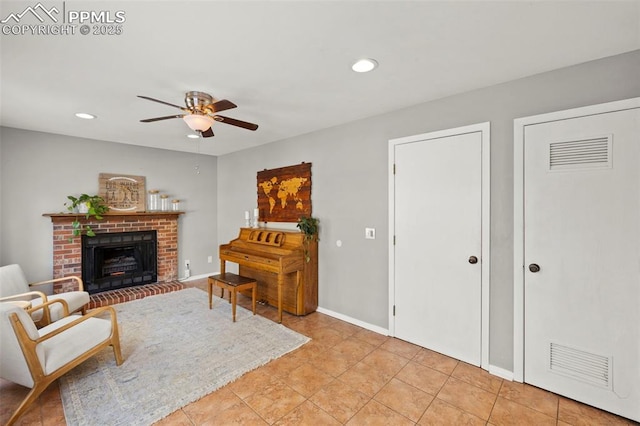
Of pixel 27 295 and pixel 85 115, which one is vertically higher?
pixel 85 115

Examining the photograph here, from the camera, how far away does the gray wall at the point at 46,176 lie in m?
3.53

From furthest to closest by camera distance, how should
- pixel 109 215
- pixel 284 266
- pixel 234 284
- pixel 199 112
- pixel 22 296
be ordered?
pixel 109 215
pixel 234 284
pixel 284 266
pixel 22 296
pixel 199 112

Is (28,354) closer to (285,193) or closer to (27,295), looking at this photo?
(27,295)

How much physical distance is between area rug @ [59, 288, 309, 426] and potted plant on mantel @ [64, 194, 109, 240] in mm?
1234

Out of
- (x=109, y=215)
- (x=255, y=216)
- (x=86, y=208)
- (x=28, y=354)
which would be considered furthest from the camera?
(x=255, y=216)

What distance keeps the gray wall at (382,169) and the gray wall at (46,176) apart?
4.62 feet

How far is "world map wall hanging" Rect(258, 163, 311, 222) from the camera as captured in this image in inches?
151

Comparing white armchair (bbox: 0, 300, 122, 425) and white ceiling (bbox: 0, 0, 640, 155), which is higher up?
white ceiling (bbox: 0, 0, 640, 155)

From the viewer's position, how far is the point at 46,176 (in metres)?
3.78

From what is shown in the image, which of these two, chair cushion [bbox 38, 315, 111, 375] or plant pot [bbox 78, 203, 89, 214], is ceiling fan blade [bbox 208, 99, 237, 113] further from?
plant pot [bbox 78, 203, 89, 214]

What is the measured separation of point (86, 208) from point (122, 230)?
58cm

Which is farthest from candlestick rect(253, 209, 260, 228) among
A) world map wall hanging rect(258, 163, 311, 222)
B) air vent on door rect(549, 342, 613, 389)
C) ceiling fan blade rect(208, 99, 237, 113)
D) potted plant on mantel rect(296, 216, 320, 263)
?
air vent on door rect(549, 342, 613, 389)

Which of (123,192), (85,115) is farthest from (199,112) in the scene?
(123,192)

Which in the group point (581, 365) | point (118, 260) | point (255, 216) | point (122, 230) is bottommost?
point (581, 365)
